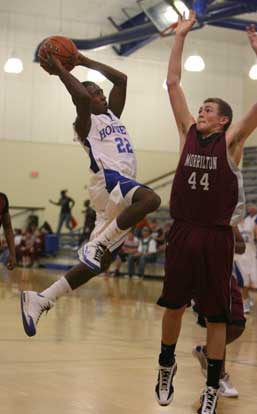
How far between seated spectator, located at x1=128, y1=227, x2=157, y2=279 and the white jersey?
1302 cm

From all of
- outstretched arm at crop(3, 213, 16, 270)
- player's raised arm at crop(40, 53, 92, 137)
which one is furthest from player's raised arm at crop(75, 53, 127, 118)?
outstretched arm at crop(3, 213, 16, 270)

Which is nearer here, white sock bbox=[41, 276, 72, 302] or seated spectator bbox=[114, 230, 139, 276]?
white sock bbox=[41, 276, 72, 302]

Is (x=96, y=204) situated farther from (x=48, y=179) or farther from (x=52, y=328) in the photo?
(x=48, y=179)

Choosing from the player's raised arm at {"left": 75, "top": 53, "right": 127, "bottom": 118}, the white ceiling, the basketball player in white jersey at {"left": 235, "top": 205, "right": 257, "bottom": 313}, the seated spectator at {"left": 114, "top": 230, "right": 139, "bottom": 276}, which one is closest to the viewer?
the player's raised arm at {"left": 75, "top": 53, "right": 127, "bottom": 118}

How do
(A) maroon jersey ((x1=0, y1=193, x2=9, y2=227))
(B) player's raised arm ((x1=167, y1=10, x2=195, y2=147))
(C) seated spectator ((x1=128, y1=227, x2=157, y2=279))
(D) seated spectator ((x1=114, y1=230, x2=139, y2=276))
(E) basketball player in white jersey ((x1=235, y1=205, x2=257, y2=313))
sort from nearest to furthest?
(B) player's raised arm ((x1=167, y1=10, x2=195, y2=147)) < (A) maroon jersey ((x1=0, y1=193, x2=9, y2=227)) < (E) basketball player in white jersey ((x1=235, y1=205, x2=257, y2=313)) < (C) seated spectator ((x1=128, y1=227, x2=157, y2=279)) < (D) seated spectator ((x1=114, y1=230, x2=139, y2=276))

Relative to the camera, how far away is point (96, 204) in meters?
5.89

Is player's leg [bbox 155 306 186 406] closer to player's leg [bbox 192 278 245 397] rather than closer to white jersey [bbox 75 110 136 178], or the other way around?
player's leg [bbox 192 278 245 397]

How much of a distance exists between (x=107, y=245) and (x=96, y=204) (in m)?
0.53

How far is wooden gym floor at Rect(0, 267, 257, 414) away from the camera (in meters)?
4.79

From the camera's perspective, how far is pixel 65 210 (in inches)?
955

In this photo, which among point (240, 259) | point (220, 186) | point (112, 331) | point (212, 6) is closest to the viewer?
point (220, 186)

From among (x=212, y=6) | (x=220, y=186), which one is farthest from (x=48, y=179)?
(x=220, y=186)

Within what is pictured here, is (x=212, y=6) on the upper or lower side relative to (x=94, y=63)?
upper

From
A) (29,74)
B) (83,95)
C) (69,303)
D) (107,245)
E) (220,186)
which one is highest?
(29,74)
